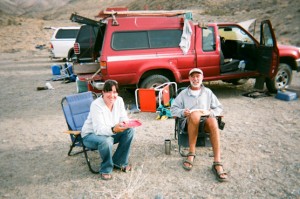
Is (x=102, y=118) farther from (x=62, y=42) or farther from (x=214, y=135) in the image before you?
(x=62, y=42)

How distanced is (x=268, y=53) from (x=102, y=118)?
484 cm

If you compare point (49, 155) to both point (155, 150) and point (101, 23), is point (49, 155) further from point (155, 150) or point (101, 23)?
point (101, 23)

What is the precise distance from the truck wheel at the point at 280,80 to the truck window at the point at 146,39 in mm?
2756

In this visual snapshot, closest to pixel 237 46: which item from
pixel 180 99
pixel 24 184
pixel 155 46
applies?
pixel 155 46

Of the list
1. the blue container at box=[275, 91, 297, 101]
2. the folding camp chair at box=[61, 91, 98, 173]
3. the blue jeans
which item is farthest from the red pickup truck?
the blue jeans

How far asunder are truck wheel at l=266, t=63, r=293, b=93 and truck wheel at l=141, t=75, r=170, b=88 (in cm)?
284

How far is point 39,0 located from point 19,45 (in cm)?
9411

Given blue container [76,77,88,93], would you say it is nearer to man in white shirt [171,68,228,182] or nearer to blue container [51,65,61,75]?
man in white shirt [171,68,228,182]

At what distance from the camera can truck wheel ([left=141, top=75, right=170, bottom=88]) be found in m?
6.59

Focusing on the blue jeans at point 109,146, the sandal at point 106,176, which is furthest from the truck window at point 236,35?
the sandal at point 106,176

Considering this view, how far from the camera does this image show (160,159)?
4.27m

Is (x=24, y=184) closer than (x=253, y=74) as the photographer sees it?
Yes

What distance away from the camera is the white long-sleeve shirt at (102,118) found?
3676mm

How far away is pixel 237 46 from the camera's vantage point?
7957 millimetres
